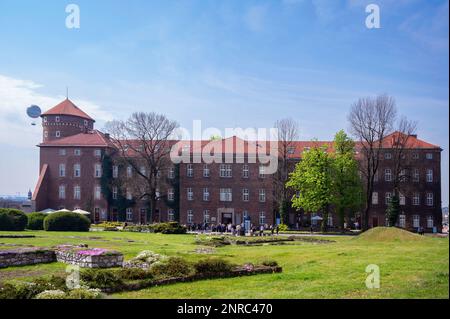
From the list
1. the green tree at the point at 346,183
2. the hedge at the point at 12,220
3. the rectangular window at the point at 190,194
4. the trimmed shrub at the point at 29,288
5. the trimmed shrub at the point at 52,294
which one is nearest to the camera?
the trimmed shrub at the point at 52,294

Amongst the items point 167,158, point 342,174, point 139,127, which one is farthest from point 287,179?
point 139,127

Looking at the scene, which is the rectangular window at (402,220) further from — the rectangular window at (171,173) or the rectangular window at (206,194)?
the rectangular window at (171,173)

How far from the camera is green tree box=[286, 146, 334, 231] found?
5378 centimetres

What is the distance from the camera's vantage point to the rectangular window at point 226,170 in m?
64.4

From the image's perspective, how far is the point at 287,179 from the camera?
65.4 meters

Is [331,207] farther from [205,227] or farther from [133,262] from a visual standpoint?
[133,262]

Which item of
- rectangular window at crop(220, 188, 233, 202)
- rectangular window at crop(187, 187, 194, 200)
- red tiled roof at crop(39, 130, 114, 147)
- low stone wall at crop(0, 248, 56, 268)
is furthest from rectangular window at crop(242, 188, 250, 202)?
low stone wall at crop(0, 248, 56, 268)

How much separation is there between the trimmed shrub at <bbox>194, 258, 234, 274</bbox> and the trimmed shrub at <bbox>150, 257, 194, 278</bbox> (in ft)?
0.88

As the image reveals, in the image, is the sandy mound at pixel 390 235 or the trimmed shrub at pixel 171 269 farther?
the sandy mound at pixel 390 235

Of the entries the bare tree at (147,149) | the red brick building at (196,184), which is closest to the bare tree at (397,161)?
the red brick building at (196,184)

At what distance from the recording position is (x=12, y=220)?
44.4 m

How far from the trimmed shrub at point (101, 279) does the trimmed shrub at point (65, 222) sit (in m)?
34.1
